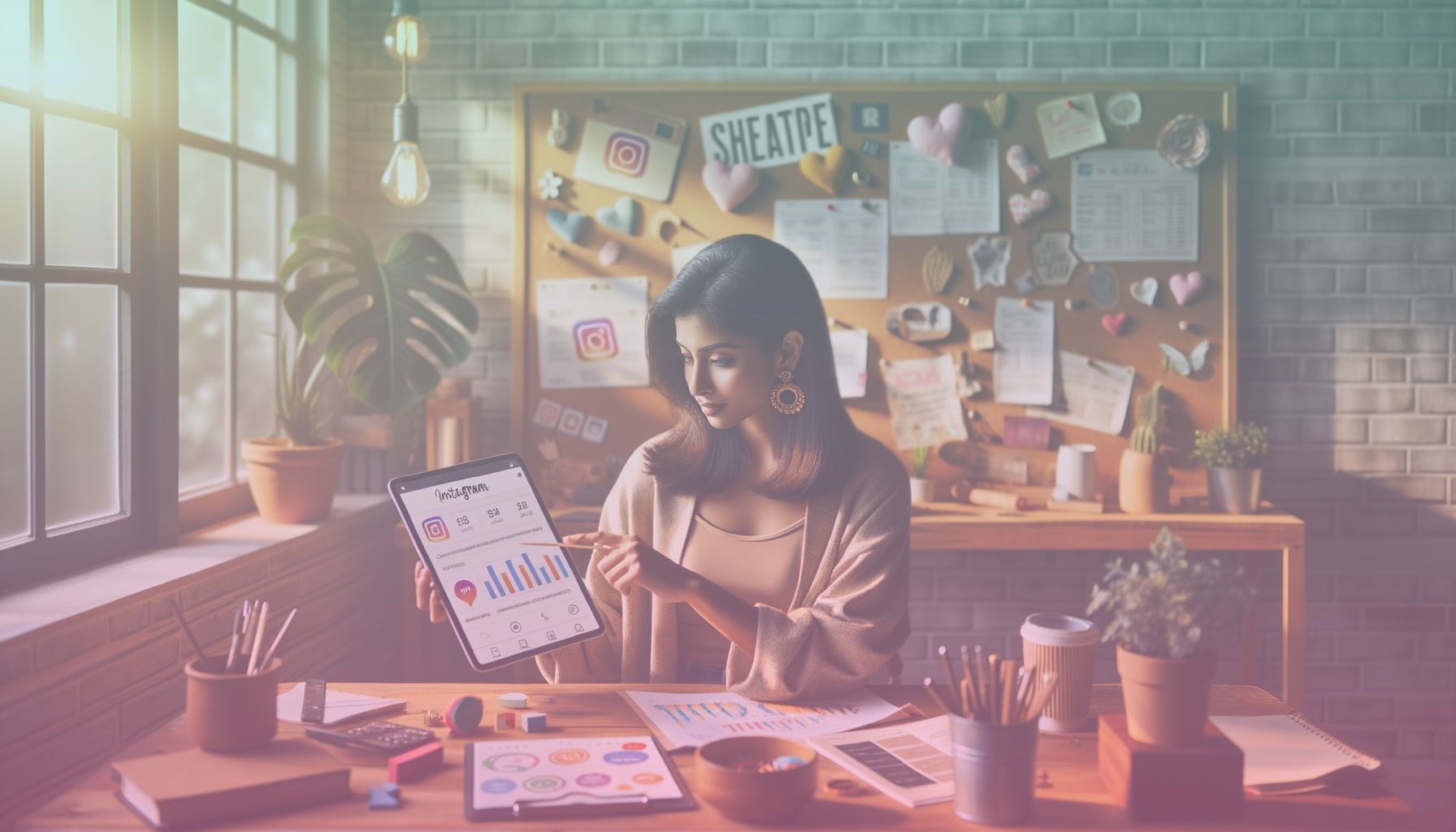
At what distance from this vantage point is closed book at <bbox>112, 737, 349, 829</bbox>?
114cm

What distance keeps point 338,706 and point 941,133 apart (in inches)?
91.8

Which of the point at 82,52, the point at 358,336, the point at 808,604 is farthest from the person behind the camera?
the point at 358,336

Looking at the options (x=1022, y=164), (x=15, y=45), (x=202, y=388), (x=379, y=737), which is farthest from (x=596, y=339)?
(x=379, y=737)

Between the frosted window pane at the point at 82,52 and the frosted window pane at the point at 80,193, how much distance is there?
0.06 metres

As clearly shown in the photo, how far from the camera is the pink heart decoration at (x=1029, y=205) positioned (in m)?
3.21

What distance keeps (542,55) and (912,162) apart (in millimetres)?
1109

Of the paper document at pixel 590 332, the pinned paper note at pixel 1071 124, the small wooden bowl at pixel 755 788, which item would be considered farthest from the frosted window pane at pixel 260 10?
the small wooden bowl at pixel 755 788

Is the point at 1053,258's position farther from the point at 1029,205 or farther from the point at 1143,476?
the point at 1143,476

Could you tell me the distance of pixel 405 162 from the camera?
2760mm

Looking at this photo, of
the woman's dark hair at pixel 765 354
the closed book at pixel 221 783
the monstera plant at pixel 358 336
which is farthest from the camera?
the monstera plant at pixel 358 336

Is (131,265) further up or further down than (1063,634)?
further up

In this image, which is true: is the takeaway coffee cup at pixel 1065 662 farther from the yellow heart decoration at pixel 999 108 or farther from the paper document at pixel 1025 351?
the yellow heart decoration at pixel 999 108

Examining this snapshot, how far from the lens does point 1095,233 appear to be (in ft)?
10.6

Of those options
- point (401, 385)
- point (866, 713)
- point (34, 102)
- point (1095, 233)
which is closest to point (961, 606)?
point (1095, 233)
